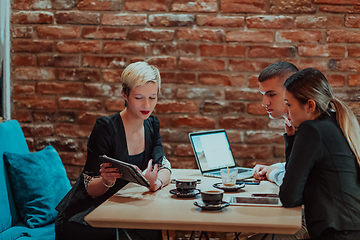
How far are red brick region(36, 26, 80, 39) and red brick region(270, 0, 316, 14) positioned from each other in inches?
57.8

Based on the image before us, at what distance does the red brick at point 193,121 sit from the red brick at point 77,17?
0.94 metres

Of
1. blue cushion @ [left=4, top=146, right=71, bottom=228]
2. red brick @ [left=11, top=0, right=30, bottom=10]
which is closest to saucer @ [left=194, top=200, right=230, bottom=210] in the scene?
blue cushion @ [left=4, top=146, right=71, bottom=228]

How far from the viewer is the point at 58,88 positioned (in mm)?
2648

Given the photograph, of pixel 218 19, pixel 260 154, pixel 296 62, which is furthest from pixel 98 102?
pixel 296 62

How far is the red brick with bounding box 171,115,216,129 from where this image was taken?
102 inches

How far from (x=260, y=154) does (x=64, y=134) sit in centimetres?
149

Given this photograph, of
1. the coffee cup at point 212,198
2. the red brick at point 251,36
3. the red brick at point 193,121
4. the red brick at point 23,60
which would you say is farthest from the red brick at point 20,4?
the coffee cup at point 212,198

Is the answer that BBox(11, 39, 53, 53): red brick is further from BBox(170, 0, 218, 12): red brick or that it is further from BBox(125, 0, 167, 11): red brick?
BBox(170, 0, 218, 12): red brick

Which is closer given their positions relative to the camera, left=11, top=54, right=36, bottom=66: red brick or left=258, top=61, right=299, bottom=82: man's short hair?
left=258, top=61, right=299, bottom=82: man's short hair

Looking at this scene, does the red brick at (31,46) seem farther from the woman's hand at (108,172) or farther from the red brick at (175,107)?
the woman's hand at (108,172)

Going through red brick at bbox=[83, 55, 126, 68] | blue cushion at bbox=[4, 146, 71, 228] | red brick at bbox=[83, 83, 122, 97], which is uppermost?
red brick at bbox=[83, 55, 126, 68]

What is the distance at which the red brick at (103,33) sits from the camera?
8.52 feet

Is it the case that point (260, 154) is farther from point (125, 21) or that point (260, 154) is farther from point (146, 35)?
point (125, 21)

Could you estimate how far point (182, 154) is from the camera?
262 cm
